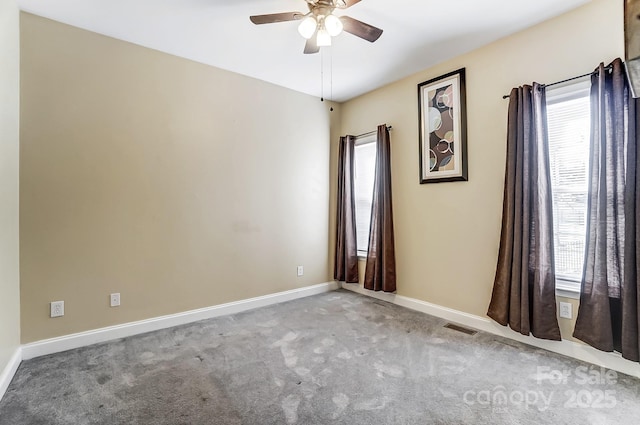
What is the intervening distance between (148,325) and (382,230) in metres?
2.64

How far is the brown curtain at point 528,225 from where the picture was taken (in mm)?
2393

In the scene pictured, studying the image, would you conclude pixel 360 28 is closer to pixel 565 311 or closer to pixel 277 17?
pixel 277 17

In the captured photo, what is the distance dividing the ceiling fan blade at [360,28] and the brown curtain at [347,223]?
199 cm

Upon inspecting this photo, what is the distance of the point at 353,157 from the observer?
4.17m

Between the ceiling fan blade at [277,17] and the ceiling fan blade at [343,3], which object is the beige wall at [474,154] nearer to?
the ceiling fan blade at [343,3]

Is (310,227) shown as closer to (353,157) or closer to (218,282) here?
(353,157)

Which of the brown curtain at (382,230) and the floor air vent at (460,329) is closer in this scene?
the floor air vent at (460,329)

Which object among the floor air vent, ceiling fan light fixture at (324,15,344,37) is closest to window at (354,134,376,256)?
the floor air vent

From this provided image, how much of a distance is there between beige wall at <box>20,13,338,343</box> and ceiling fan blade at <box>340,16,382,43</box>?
177cm

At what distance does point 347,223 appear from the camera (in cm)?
409

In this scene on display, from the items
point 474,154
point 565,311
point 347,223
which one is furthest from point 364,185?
point 565,311

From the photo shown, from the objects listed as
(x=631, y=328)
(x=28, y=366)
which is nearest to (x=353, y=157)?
(x=631, y=328)

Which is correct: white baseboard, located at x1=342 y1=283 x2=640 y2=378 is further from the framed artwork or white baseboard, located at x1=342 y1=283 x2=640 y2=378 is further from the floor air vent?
the framed artwork

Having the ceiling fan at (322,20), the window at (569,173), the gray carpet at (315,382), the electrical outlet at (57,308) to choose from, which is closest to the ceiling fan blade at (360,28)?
the ceiling fan at (322,20)
